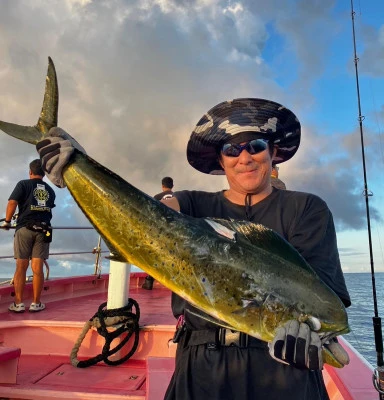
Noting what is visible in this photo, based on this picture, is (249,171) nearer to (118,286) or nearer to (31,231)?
(118,286)

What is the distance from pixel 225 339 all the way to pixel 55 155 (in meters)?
1.28

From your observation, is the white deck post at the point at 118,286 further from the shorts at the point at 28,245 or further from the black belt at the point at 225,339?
the black belt at the point at 225,339

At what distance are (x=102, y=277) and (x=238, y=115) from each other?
7.72 meters

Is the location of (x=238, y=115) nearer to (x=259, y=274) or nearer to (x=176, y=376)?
(x=259, y=274)

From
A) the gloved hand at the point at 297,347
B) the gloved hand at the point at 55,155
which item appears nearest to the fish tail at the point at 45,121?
the gloved hand at the point at 55,155

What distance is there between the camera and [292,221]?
80.7 inches

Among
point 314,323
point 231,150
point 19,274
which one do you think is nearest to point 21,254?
point 19,274

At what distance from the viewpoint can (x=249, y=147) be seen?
214cm

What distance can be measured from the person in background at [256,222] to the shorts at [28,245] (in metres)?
4.38

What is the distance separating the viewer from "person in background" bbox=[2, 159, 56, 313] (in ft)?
19.5

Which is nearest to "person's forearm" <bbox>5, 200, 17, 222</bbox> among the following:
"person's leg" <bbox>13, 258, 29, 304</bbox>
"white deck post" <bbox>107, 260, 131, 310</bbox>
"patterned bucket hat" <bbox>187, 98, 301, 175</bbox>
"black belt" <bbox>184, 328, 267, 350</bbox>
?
"person's leg" <bbox>13, 258, 29, 304</bbox>

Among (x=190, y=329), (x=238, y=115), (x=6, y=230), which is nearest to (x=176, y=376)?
(x=190, y=329)

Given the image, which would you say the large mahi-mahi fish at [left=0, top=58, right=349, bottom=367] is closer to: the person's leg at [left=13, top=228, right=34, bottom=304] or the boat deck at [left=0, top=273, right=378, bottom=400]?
the boat deck at [left=0, top=273, right=378, bottom=400]

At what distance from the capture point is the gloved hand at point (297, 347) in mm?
1527
